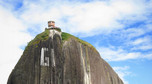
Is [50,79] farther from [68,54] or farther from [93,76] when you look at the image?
[93,76]

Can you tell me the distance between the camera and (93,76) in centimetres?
A: 2016

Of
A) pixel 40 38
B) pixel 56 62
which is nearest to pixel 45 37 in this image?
pixel 40 38

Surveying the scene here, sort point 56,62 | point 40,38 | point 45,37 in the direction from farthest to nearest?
point 40,38 → point 45,37 → point 56,62

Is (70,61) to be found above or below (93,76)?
above

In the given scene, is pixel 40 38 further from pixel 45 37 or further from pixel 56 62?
pixel 56 62

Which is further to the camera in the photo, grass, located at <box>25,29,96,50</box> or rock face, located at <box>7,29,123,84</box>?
grass, located at <box>25,29,96,50</box>

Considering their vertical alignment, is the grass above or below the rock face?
above

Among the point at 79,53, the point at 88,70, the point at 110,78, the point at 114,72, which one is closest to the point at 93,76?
the point at 88,70

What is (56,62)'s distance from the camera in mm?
18531

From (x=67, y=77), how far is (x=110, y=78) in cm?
833

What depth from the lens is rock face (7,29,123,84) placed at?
59.7ft

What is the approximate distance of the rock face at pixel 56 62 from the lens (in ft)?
59.7

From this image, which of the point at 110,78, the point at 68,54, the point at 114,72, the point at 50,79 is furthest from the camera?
the point at 114,72

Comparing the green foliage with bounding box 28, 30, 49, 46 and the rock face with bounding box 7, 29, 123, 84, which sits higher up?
the green foliage with bounding box 28, 30, 49, 46
